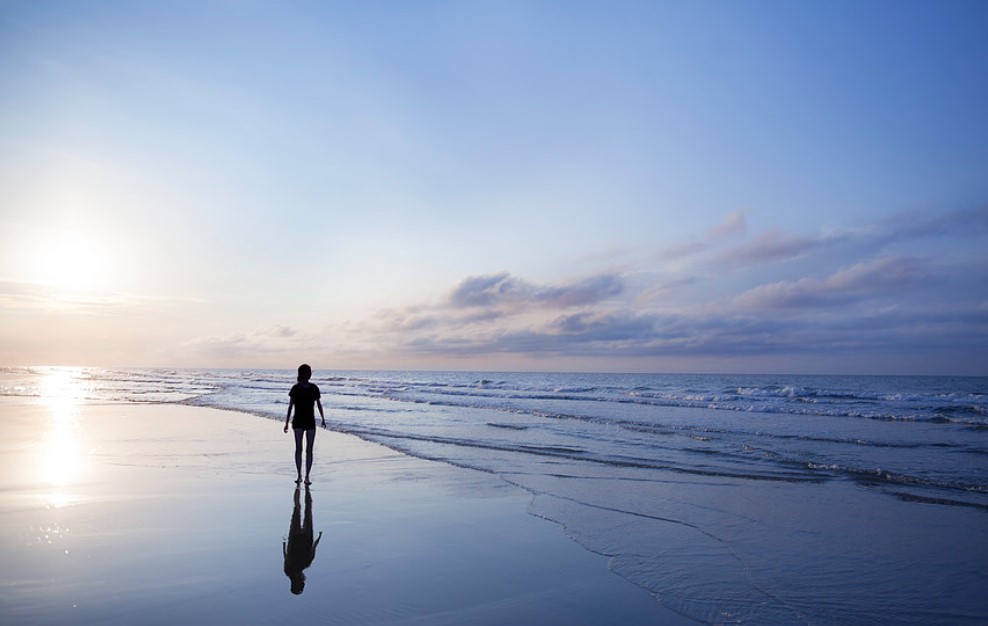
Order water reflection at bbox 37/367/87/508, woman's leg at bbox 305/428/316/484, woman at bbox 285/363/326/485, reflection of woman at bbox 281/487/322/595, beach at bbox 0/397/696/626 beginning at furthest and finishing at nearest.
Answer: woman at bbox 285/363/326/485
woman's leg at bbox 305/428/316/484
water reflection at bbox 37/367/87/508
reflection of woman at bbox 281/487/322/595
beach at bbox 0/397/696/626

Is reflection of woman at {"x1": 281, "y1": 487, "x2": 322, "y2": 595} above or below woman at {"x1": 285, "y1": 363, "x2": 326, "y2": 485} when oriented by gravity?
below

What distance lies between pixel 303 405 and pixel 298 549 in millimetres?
4762

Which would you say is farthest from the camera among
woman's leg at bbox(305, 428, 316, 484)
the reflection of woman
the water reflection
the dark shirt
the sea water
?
the dark shirt

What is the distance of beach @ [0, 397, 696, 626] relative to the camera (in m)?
4.95

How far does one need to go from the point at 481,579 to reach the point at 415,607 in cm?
99

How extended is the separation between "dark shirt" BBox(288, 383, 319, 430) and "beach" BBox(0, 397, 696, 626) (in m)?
1.05

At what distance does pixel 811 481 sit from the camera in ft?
39.2

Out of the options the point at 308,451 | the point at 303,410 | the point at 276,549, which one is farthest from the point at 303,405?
the point at 276,549

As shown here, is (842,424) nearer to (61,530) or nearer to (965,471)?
(965,471)

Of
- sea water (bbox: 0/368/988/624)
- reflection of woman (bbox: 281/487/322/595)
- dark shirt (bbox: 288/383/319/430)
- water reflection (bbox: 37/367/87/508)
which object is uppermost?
dark shirt (bbox: 288/383/319/430)

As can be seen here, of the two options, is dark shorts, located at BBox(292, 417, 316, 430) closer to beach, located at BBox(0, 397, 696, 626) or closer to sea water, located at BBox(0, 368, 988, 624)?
beach, located at BBox(0, 397, 696, 626)

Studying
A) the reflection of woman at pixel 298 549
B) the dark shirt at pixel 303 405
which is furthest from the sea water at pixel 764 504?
the dark shirt at pixel 303 405

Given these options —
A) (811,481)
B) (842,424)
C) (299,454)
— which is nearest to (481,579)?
(299,454)

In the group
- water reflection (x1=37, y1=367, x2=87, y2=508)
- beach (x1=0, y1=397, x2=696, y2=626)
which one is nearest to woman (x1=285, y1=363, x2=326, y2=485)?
beach (x1=0, y1=397, x2=696, y2=626)
